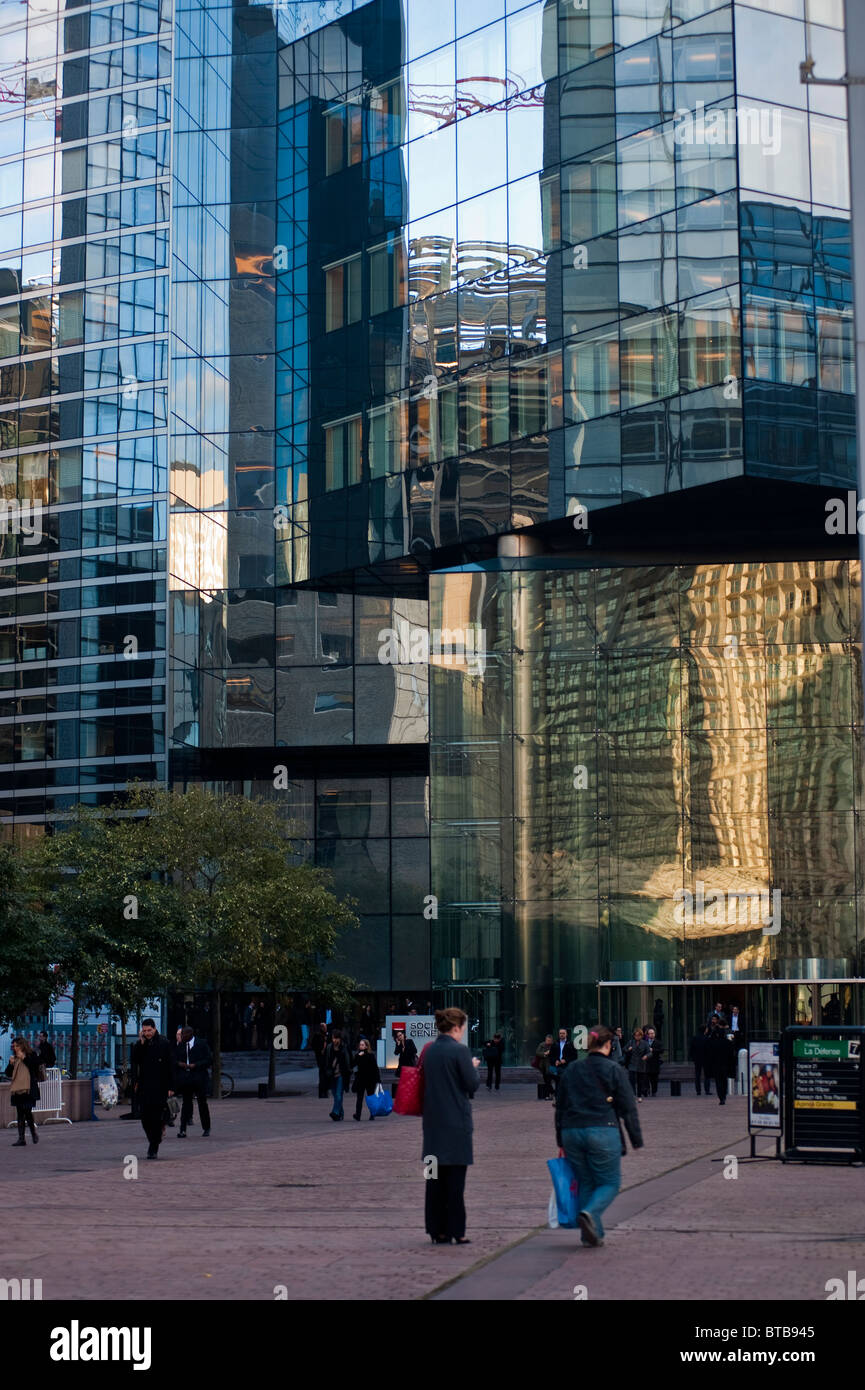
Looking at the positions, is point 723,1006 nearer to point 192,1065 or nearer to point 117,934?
point 117,934

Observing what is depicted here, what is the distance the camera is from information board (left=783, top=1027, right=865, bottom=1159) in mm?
18656

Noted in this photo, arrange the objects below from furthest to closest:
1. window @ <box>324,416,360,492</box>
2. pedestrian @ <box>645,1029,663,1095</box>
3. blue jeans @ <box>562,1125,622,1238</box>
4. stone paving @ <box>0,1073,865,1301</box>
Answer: window @ <box>324,416,360,492</box>
pedestrian @ <box>645,1029,663,1095</box>
blue jeans @ <box>562,1125,622,1238</box>
stone paving @ <box>0,1073,865,1301</box>

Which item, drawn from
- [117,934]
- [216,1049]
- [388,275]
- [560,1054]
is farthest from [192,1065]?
[388,275]

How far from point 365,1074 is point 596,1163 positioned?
20290 millimetres

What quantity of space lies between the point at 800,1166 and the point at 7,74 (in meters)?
61.4

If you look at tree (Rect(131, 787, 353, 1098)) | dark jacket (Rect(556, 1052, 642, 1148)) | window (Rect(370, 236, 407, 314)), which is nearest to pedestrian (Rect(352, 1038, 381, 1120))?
tree (Rect(131, 787, 353, 1098))

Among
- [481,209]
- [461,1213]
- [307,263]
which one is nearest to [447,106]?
[481,209]

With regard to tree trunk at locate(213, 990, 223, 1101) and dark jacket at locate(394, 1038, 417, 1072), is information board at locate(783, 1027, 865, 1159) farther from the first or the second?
tree trunk at locate(213, 990, 223, 1101)

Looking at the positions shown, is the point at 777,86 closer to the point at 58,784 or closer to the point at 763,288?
the point at 763,288

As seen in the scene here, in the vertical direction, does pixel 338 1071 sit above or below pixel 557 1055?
above

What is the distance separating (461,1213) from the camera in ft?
41.5

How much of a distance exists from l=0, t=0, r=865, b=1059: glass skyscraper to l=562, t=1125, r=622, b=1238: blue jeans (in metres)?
29.9

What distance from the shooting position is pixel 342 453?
5422cm

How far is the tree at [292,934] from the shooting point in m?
40.7
